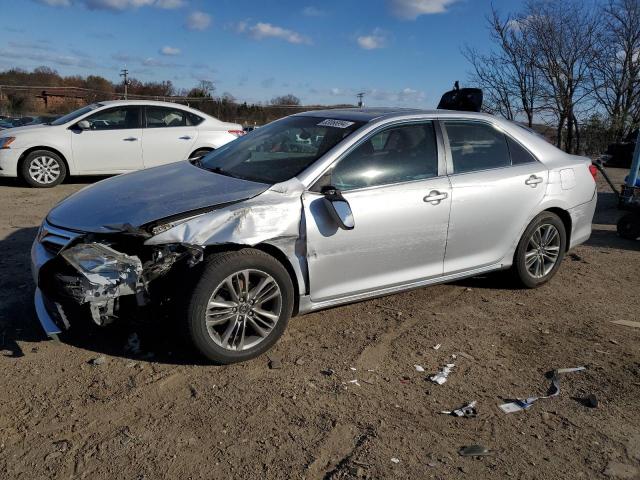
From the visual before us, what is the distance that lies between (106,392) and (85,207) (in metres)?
1.31

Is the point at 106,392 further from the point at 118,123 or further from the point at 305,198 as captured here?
the point at 118,123

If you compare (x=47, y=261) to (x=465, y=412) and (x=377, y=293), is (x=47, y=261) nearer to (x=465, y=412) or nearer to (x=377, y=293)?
(x=377, y=293)

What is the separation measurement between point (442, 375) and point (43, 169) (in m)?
8.63

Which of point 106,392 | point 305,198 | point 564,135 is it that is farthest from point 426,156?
point 564,135

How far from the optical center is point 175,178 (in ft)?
14.4

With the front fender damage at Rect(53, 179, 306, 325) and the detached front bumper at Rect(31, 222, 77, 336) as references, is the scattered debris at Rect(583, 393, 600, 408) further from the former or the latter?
the detached front bumper at Rect(31, 222, 77, 336)

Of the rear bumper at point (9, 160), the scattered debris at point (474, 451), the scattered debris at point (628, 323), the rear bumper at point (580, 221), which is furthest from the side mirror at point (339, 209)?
the rear bumper at point (9, 160)

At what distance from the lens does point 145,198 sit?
390 cm

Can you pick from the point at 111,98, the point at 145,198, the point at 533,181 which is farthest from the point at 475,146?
the point at 111,98

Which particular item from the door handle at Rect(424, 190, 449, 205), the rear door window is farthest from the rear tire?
the door handle at Rect(424, 190, 449, 205)

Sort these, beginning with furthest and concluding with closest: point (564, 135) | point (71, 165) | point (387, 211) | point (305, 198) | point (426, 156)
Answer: point (564, 135), point (71, 165), point (426, 156), point (387, 211), point (305, 198)

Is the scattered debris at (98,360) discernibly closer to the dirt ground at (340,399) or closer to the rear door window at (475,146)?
the dirt ground at (340,399)

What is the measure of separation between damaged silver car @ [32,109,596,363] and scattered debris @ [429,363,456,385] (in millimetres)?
774

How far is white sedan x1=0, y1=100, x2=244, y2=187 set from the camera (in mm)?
9891
